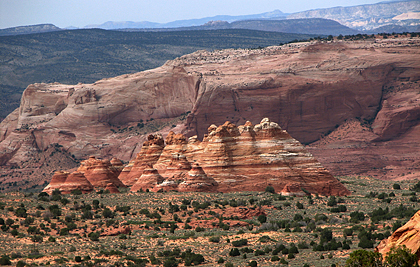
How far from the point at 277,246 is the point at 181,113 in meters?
102

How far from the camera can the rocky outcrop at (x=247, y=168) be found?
219 ft

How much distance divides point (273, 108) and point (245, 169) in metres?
59.7

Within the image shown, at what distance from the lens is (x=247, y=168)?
6769 centimetres

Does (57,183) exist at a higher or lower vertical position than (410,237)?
lower

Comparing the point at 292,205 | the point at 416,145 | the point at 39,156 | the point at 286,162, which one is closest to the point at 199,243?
the point at 292,205

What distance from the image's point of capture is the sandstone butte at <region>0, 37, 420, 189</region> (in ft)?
A: 403

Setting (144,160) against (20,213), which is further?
(144,160)

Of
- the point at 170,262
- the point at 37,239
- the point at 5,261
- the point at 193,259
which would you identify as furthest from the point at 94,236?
the point at 5,261

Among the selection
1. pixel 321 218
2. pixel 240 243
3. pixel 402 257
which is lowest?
pixel 321 218

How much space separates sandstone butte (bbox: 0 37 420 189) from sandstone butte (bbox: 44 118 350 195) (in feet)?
150

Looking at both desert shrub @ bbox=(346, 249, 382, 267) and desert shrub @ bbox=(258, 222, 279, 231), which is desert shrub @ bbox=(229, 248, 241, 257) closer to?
desert shrub @ bbox=(258, 222, 279, 231)

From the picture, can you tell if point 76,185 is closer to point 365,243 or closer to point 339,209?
point 339,209

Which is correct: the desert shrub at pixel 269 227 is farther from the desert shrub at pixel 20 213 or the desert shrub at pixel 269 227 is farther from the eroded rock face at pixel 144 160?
the eroded rock face at pixel 144 160

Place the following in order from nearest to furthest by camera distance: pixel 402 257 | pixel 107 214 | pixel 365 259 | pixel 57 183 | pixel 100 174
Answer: pixel 402 257 < pixel 365 259 < pixel 107 214 < pixel 57 183 < pixel 100 174
